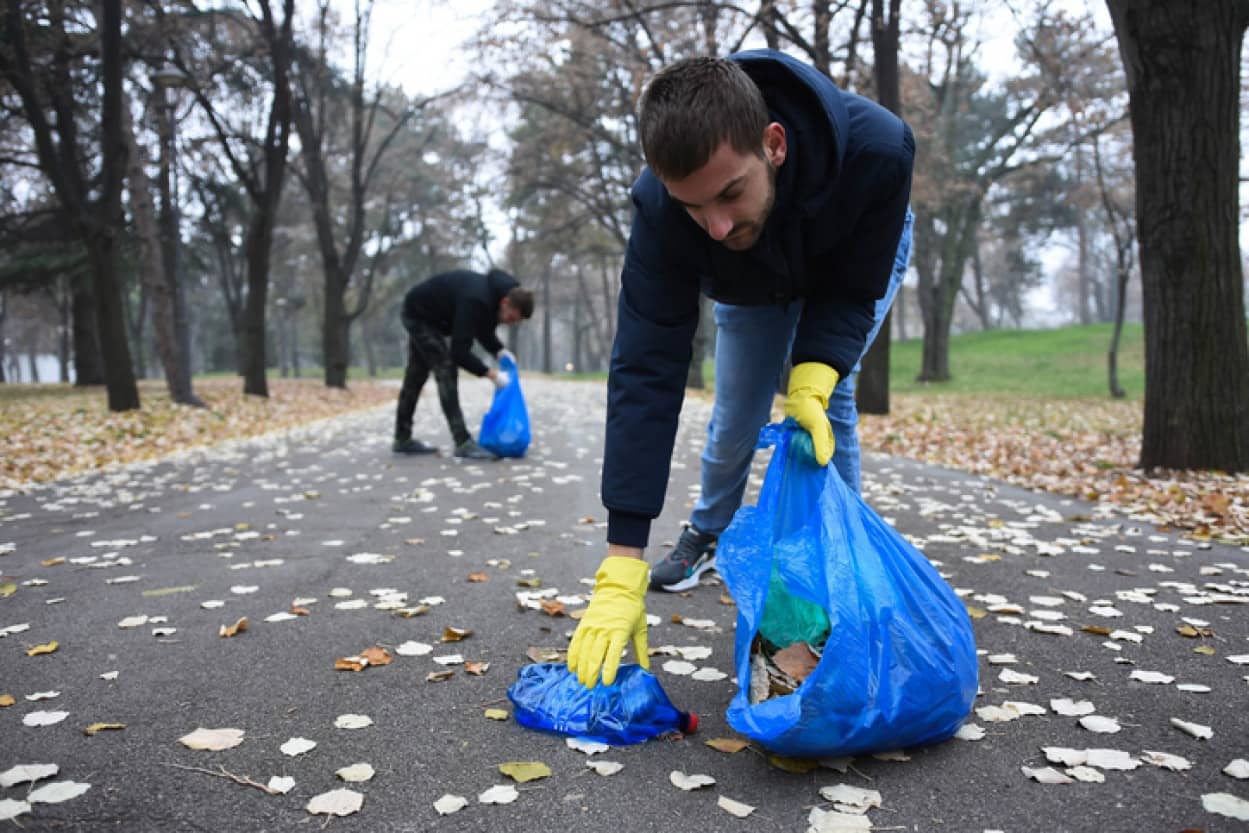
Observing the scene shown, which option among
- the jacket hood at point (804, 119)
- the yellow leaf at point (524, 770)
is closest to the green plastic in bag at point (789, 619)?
the yellow leaf at point (524, 770)

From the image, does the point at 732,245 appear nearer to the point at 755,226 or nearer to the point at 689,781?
the point at 755,226

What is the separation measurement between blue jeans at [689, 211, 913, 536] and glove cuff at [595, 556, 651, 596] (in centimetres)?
90

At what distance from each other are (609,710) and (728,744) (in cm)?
28

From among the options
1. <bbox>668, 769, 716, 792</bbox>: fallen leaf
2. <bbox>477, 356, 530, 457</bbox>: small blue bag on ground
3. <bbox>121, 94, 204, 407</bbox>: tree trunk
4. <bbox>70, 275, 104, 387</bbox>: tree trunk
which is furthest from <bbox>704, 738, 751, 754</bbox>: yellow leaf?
<bbox>70, 275, 104, 387</bbox>: tree trunk

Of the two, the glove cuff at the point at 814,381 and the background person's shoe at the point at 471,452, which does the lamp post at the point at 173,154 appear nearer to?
the background person's shoe at the point at 471,452

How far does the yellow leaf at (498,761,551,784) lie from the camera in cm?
173

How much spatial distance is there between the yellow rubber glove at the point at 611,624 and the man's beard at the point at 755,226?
816 millimetres

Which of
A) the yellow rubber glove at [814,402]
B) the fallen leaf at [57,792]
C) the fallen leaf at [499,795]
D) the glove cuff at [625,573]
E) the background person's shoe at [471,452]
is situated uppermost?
the yellow rubber glove at [814,402]

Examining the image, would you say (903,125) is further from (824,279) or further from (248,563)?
(248,563)

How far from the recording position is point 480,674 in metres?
2.32

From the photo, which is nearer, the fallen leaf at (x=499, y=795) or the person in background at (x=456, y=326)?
the fallen leaf at (x=499, y=795)

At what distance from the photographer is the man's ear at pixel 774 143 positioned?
70.1 inches

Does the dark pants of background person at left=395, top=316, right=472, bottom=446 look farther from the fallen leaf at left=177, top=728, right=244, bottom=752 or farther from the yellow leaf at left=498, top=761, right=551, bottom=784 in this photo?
the yellow leaf at left=498, top=761, right=551, bottom=784

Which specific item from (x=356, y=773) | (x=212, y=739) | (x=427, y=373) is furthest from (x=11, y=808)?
(x=427, y=373)
